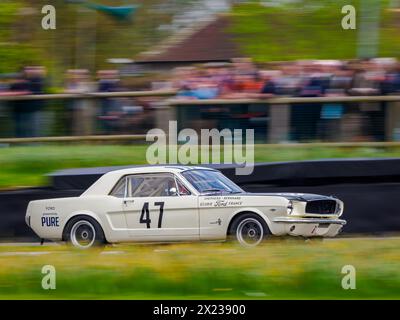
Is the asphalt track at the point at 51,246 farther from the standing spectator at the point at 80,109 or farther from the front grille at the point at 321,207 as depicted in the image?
the standing spectator at the point at 80,109

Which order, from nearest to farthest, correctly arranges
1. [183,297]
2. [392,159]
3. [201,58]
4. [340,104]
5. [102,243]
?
1. [183,297]
2. [102,243]
3. [392,159]
4. [340,104]
5. [201,58]

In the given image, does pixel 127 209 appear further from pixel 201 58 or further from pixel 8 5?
pixel 201 58

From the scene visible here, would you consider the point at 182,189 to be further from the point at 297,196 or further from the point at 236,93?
the point at 236,93

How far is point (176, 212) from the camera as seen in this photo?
Answer: 9062mm

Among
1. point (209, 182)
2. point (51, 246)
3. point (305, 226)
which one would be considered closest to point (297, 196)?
point (305, 226)

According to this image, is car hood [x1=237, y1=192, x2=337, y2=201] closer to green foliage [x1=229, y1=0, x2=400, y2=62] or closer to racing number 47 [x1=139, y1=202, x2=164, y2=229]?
racing number 47 [x1=139, y1=202, x2=164, y2=229]

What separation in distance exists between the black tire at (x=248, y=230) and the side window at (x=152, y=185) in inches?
31.3

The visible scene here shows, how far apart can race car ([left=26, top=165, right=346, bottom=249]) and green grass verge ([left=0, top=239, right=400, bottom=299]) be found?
77 centimetres

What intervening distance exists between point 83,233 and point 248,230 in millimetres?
1780

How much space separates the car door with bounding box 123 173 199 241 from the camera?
9000 millimetres

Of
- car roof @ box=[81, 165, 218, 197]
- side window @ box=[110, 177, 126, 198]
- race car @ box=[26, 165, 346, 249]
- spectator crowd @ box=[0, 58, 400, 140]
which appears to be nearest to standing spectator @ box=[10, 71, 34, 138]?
spectator crowd @ box=[0, 58, 400, 140]

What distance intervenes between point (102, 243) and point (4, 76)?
4.22m

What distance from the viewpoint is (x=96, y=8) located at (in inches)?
584
